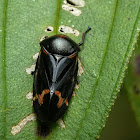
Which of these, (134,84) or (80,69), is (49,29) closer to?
(80,69)

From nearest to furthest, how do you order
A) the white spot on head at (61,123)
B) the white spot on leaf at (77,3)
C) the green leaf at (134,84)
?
the white spot on head at (61,123)
the white spot on leaf at (77,3)
the green leaf at (134,84)

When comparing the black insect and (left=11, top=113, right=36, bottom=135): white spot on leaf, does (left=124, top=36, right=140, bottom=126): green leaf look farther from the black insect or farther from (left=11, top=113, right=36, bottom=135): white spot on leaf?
(left=11, top=113, right=36, bottom=135): white spot on leaf

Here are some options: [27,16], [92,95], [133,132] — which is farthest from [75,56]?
[133,132]

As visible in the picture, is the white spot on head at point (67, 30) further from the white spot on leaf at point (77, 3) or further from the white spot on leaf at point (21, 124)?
the white spot on leaf at point (21, 124)

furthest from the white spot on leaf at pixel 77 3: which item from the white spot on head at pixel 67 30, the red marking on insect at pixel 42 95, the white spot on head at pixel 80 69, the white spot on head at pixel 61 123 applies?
the white spot on head at pixel 61 123

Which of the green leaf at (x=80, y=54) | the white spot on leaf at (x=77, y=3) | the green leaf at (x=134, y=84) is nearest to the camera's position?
the green leaf at (x=80, y=54)

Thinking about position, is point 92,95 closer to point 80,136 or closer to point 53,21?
point 80,136
